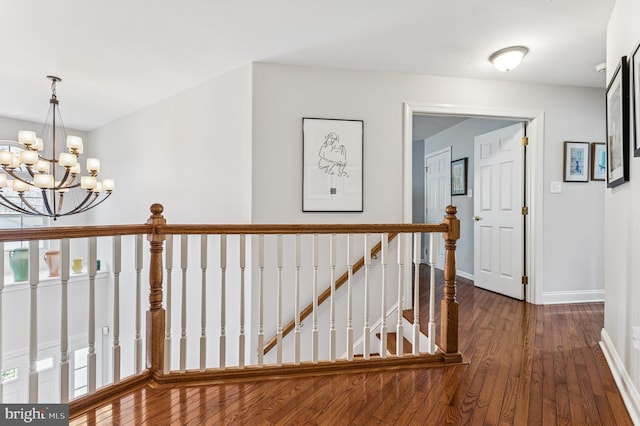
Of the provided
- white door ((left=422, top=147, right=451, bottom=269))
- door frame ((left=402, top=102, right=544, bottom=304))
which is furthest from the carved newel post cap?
white door ((left=422, top=147, right=451, bottom=269))

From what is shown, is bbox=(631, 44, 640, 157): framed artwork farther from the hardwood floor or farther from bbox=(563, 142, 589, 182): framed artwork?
bbox=(563, 142, 589, 182): framed artwork

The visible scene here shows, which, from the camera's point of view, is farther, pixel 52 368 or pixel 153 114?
pixel 52 368

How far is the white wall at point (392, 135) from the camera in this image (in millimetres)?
3146

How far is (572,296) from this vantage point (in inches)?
143

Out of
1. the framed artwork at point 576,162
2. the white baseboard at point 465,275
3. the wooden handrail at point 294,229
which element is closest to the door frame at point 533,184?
the framed artwork at point 576,162

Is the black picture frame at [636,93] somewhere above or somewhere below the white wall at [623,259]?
above

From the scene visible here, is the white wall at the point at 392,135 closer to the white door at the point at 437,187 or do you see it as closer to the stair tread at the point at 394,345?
the stair tread at the point at 394,345

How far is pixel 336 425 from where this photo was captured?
1544 millimetres

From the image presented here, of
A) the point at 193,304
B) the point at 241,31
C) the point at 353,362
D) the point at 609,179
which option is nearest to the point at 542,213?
the point at 609,179

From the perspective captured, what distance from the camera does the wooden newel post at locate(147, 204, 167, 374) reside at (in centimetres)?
186

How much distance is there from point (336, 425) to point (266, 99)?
256cm

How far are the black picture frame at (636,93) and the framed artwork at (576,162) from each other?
2.06m

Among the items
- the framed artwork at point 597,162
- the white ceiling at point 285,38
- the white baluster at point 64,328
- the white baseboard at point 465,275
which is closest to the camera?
the white baluster at point 64,328

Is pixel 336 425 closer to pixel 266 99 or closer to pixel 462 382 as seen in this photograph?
pixel 462 382
